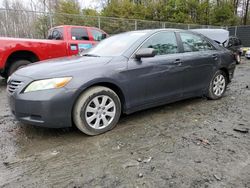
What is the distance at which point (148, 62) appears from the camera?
3.52 meters

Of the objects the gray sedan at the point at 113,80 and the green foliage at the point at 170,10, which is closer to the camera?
the gray sedan at the point at 113,80

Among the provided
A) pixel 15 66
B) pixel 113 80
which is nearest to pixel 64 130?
pixel 113 80

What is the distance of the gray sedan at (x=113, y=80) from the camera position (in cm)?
282

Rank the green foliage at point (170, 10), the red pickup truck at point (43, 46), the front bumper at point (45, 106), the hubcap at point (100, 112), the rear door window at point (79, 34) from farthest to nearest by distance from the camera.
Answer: the green foliage at point (170, 10), the rear door window at point (79, 34), the red pickup truck at point (43, 46), the hubcap at point (100, 112), the front bumper at point (45, 106)

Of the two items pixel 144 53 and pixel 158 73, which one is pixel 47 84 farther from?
pixel 158 73

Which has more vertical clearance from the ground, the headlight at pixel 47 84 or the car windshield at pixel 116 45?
the car windshield at pixel 116 45

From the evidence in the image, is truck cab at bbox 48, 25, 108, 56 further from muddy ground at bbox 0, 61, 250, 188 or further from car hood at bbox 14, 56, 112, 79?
car hood at bbox 14, 56, 112, 79

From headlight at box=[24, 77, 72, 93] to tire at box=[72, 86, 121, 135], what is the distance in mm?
309

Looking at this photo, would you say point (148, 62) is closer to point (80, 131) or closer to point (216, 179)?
point (80, 131)

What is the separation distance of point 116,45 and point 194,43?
164 cm

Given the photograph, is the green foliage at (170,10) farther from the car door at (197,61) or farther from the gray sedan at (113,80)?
the gray sedan at (113,80)

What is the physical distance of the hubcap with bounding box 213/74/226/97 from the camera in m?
4.79

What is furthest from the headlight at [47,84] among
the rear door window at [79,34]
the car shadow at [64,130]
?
the rear door window at [79,34]

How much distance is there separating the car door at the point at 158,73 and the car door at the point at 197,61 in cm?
21
